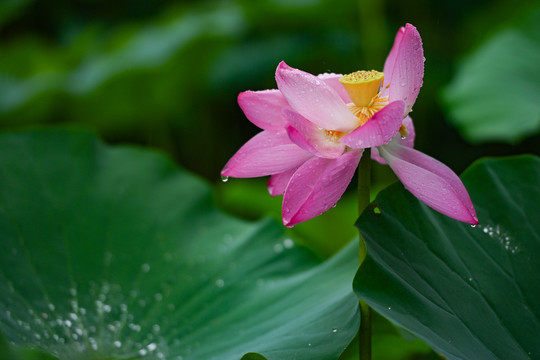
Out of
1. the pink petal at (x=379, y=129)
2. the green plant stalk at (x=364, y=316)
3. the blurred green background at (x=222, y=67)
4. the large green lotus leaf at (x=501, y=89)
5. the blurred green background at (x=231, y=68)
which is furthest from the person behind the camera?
the blurred green background at (x=222, y=67)

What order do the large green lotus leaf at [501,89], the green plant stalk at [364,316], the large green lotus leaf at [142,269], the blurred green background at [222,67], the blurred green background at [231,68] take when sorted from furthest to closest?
the blurred green background at [222,67]
the blurred green background at [231,68]
the large green lotus leaf at [501,89]
the large green lotus leaf at [142,269]
the green plant stalk at [364,316]

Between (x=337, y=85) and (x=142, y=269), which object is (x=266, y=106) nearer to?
(x=337, y=85)

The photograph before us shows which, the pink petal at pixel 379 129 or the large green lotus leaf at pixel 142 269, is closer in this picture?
the pink petal at pixel 379 129

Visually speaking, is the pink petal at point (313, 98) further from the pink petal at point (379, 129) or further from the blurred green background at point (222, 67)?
the blurred green background at point (222, 67)

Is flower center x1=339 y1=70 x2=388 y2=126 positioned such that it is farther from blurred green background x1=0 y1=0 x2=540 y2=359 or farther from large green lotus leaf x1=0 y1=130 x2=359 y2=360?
blurred green background x1=0 y1=0 x2=540 y2=359

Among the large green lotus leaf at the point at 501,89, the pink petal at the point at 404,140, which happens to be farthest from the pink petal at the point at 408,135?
the large green lotus leaf at the point at 501,89

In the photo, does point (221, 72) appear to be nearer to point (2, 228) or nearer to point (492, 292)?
point (2, 228)

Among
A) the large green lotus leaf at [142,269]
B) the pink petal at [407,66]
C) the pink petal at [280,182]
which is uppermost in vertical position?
the pink petal at [407,66]
